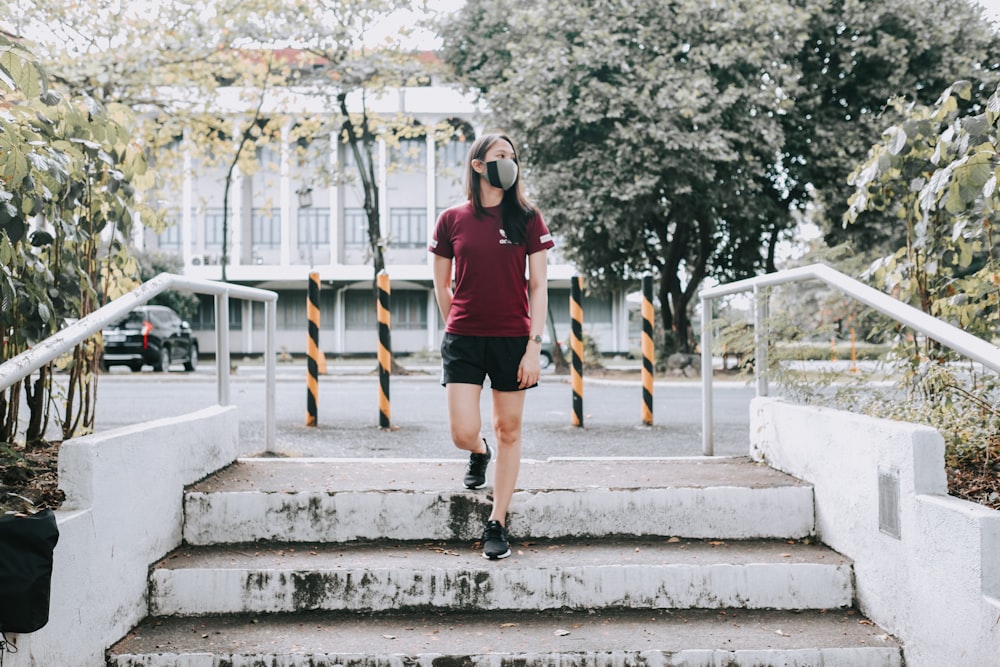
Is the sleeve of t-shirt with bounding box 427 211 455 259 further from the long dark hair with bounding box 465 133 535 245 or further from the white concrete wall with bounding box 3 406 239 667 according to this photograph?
the white concrete wall with bounding box 3 406 239 667

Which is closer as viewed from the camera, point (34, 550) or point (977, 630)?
point (34, 550)

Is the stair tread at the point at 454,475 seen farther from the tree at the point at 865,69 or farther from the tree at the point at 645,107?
the tree at the point at 865,69

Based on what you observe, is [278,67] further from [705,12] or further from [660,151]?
[705,12]

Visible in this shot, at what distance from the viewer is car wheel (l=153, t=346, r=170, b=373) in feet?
64.3

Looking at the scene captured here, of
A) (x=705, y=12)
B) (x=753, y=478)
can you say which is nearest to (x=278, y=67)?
(x=705, y=12)

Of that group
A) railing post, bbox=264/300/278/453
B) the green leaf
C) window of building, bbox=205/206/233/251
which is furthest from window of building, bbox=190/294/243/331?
the green leaf

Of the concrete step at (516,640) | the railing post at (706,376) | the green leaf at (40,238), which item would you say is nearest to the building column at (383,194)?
the railing post at (706,376)

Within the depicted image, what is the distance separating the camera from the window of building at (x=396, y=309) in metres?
41.1

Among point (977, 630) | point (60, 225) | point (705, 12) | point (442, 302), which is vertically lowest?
point (977, 630)

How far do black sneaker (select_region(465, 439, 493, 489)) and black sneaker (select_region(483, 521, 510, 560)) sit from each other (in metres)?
0.39

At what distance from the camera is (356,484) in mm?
4348

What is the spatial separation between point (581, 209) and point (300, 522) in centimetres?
1446

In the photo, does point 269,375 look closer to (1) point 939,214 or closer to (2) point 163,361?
(1) point 939,214

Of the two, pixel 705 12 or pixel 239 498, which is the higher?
pixel 705 12
